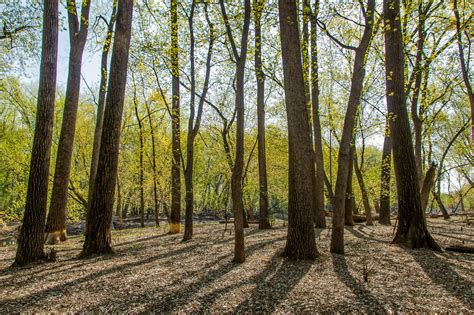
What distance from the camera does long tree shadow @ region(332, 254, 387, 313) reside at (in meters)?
3.03

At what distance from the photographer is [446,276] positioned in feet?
13.5

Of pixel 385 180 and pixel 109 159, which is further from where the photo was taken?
pixel 385 180

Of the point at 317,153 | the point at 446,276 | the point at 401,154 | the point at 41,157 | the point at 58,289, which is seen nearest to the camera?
the point at 58,289

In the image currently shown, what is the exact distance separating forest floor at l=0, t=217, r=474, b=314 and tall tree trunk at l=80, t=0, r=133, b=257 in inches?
18.7

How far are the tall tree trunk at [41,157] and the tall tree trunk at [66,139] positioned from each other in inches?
123

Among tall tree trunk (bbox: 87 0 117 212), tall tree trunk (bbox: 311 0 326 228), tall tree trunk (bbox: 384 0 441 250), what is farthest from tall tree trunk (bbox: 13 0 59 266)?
tall tree trunk (bbox: 311 0 326 228)

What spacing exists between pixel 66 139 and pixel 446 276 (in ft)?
31.1

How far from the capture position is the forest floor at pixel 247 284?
3.19m

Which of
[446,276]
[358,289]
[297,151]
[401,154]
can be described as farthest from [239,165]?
[401,154]

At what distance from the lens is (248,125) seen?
20.8 metres

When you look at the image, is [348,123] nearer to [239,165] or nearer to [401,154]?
[401,154]

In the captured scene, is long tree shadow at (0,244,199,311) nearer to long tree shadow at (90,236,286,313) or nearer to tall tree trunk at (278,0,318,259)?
long tree shadow at (90,236,286,313)

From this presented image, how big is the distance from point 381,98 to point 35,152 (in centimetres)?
1134

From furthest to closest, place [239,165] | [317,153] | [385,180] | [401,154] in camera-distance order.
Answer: [385,180] → [317,153] → [401,154] → [239,165]
